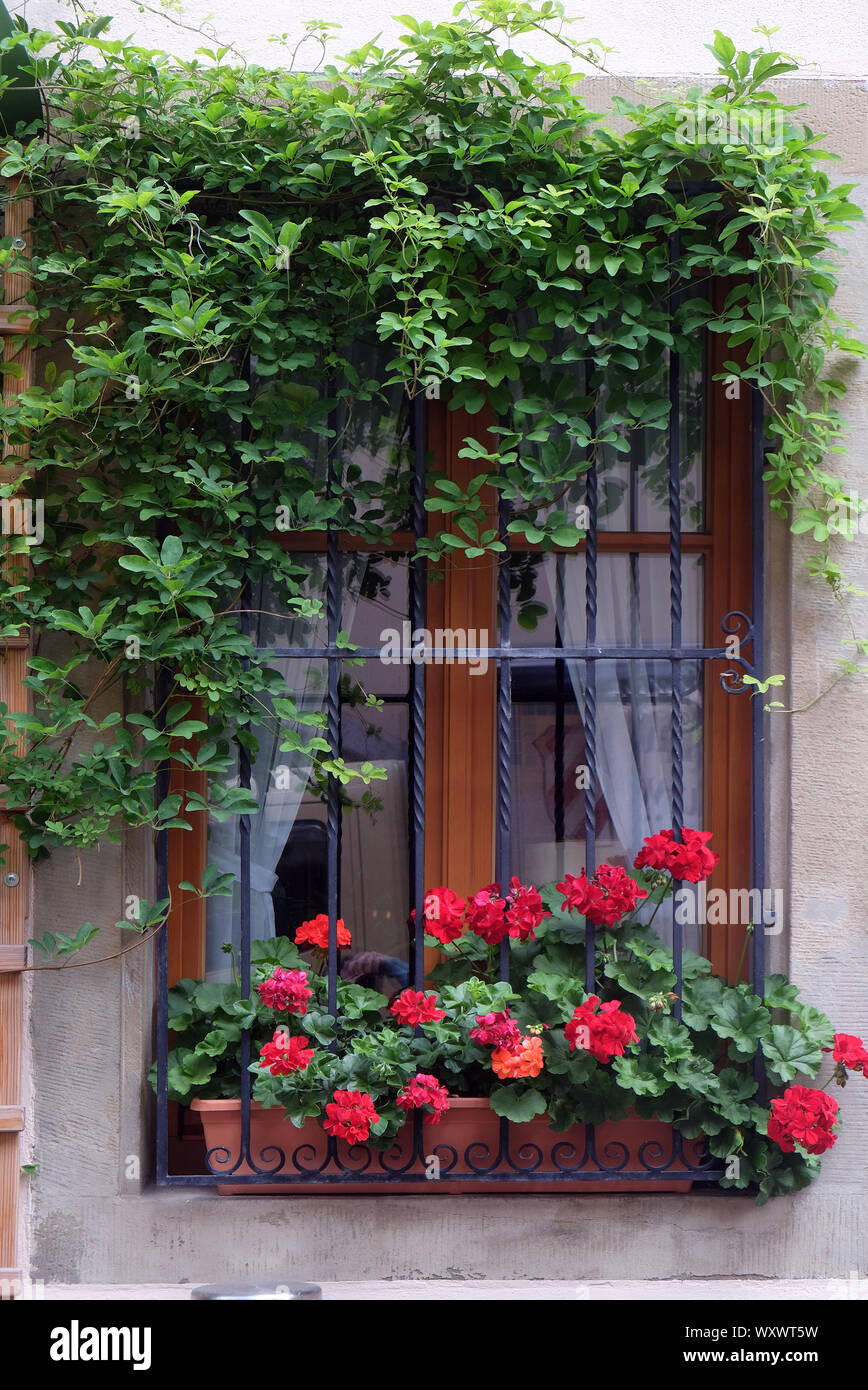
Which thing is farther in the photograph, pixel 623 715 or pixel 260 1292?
pixel 623 715

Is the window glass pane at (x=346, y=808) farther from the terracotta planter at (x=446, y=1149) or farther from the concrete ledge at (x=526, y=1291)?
the concrete ledge at (x=526, y=1291)

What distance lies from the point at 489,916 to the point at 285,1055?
595mm

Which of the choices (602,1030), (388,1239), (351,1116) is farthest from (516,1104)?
(388,1239)

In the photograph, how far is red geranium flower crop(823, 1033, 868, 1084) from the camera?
2740 mm

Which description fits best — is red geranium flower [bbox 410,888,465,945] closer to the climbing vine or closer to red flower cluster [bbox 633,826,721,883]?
the climbing vine

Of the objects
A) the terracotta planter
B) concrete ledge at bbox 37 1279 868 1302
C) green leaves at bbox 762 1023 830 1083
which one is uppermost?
green leaves at bbox 762 1023 830 1083

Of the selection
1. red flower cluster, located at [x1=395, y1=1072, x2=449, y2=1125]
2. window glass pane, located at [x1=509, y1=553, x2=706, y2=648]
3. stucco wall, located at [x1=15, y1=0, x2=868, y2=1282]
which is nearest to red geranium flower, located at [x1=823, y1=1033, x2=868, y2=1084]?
stucco wall, located at [x1=15, y1=0, x2=868, y2=1282]

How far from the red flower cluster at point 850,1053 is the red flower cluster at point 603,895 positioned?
61 centimetres

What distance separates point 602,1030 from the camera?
8.64 ft

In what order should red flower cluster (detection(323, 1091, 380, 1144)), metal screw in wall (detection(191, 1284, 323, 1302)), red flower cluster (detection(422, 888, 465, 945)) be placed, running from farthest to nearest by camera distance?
1. red flower cluster (detection(422, 888, 465, 945))
2. red flower cluster (detection(323, 1091, 380, 1144))
3. metal screw in wall (detection(191, 1284, 323, 1302))

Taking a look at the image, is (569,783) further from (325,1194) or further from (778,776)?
(325,1194)

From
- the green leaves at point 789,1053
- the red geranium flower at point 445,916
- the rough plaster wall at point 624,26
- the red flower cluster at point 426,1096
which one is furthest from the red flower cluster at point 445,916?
the rough plaster wall at point 624,26

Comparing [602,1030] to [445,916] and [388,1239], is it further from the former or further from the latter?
[388,1239]

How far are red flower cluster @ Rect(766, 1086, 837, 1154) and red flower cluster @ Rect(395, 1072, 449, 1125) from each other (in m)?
0.81
